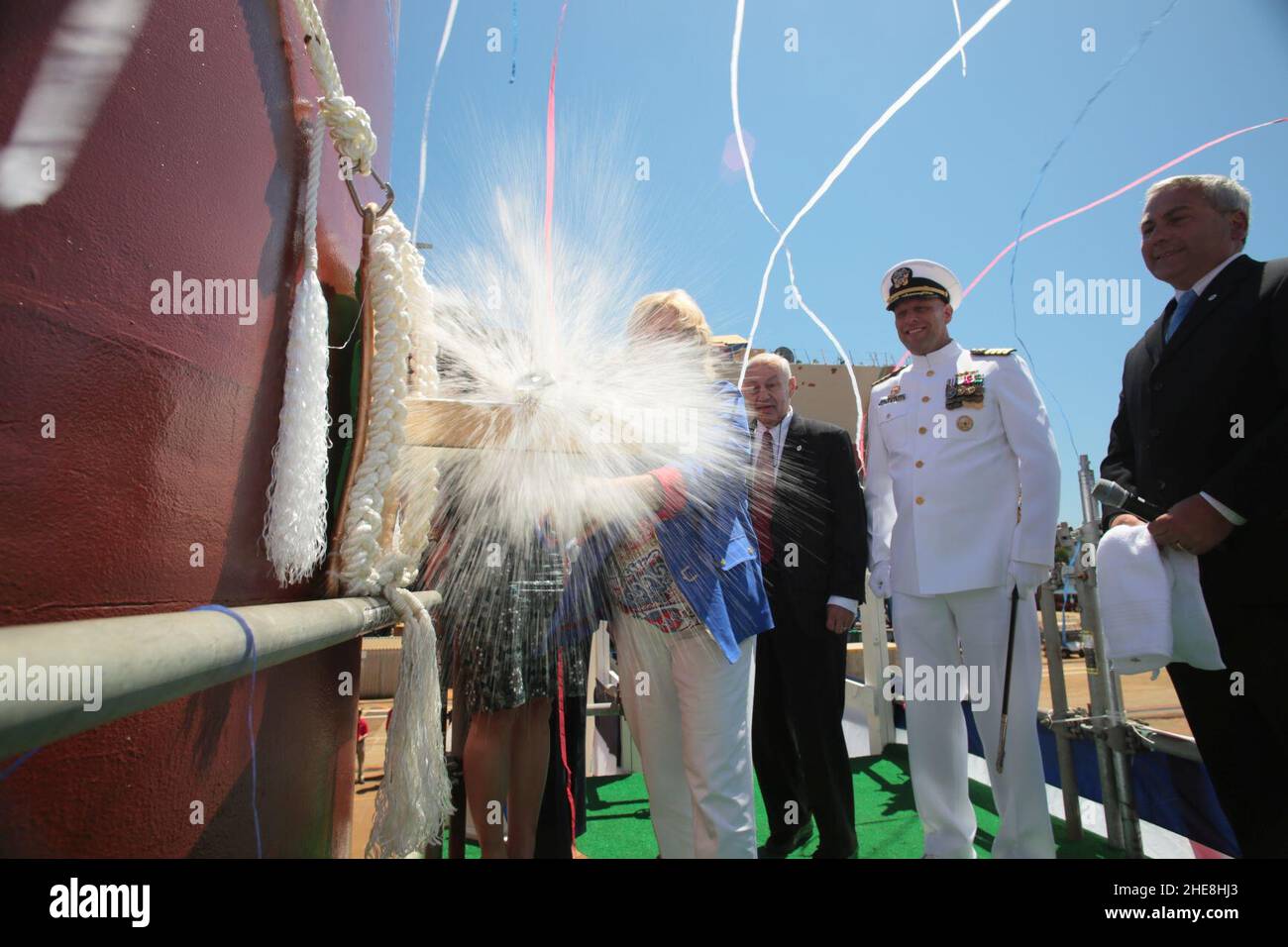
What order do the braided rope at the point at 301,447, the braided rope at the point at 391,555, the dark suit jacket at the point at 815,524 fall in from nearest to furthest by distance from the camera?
the braided rope at the point at 301,447 → the braided rope at the point at 391,555 → the dark suit jacket at the point at 815,524

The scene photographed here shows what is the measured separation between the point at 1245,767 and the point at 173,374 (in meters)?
2.78

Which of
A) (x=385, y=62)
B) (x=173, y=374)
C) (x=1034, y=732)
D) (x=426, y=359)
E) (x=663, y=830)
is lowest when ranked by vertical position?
(x=663, y=830)

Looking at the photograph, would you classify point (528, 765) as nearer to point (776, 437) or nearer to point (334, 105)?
point (776, 437)

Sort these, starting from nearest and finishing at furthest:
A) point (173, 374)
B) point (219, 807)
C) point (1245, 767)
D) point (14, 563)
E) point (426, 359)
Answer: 1. point (14, 563)
2. point (173, 374)
3. point (219, 807)
4. point (426, 359)
5. point (1245, 767)

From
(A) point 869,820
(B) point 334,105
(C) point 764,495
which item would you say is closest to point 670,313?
(B) point 334,105

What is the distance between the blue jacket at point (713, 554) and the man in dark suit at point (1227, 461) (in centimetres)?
127

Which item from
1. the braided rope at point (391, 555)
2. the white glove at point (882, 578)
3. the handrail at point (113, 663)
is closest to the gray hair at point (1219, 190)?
the white glove at point (882, 578)

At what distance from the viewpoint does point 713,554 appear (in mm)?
2260

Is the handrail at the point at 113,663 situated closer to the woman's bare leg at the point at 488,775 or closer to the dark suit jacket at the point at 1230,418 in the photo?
the woman's bare leg at the point at 488,775

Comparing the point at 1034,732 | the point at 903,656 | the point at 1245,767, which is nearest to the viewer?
the point at 1245,767

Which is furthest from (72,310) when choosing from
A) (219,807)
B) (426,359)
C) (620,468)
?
(620,468)

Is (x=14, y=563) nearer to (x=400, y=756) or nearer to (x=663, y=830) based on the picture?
(x=400, y=756)

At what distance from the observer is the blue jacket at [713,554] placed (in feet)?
7.13
